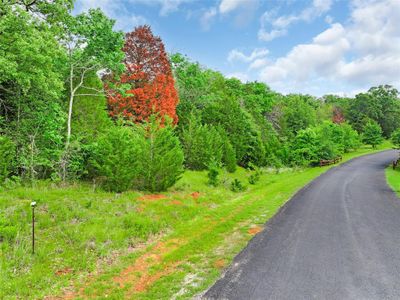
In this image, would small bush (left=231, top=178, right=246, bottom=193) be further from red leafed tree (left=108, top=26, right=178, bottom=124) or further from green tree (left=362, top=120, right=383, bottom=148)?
green tree (left=362, top=120, right=383, bottom=148)

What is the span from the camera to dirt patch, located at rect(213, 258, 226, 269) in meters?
7.76

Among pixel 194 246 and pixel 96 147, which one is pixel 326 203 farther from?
pixel 96 147

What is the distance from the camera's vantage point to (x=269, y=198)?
1717 centimetres

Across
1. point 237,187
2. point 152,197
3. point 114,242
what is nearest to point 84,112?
point 152,197

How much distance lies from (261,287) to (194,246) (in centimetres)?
339

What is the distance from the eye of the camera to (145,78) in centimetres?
2417

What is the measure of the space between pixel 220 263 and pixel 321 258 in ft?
9.59

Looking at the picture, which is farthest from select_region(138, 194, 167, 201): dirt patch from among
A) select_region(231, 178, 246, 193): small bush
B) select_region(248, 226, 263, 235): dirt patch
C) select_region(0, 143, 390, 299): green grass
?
select_region(231, 178, 246, 193): small bush

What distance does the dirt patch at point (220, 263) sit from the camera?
25.5 feet

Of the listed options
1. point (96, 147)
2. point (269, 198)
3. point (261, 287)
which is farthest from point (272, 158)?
point (261, 287)

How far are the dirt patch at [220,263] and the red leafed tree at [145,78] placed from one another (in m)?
16.6

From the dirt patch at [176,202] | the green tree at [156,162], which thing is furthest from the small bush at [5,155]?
the dirt patch at [176,202]

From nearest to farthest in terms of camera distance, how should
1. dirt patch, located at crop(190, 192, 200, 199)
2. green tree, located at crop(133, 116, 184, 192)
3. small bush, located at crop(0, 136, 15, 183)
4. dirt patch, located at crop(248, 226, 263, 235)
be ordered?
dirt patch, located at crop(248, 226, 263, 235) → small bush, located at crop(0, 136, 15, 183) → green tree, located at crop(133, 116, 184, 192) → dirt patch, located at crop(190, 192, 200, 199)

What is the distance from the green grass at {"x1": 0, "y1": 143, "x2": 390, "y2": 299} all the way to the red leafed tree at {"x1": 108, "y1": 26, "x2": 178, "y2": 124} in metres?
10.00
